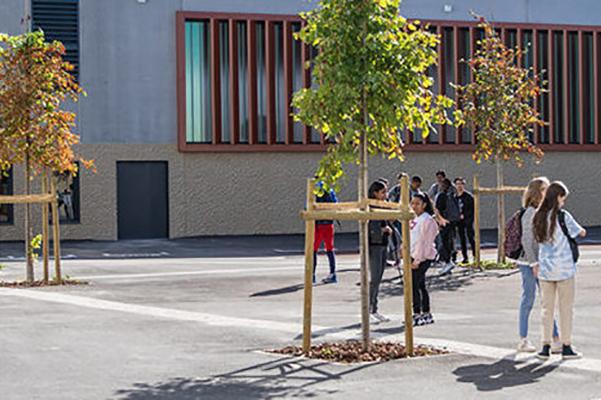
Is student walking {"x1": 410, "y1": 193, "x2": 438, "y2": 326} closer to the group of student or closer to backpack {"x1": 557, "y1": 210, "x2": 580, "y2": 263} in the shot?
the group of student

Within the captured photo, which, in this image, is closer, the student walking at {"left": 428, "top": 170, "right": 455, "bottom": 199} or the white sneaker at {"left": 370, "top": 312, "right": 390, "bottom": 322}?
the white sneaker at {"left": 370, "top": 312, "right": 390, "bottom": 322}

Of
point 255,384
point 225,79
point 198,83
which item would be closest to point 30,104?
point 255,384

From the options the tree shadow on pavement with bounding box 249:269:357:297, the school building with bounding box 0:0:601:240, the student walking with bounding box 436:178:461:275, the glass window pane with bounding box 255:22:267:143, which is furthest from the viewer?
the glass window pane with bounding box 255:22:267:143

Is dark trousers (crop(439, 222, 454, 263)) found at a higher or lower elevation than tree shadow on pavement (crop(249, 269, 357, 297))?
higher

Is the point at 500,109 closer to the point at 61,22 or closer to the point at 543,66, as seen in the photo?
the point at 61,22

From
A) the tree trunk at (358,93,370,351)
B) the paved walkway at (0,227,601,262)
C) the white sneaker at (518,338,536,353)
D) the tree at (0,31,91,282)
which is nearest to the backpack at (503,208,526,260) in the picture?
the white sneaker at (518,338,536,353)

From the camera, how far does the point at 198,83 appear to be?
33781 millimetres

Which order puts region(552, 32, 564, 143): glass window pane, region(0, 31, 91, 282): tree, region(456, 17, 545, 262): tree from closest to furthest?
region(0, 31, 91, 282): tree → region(456, 17, 545, 262): tree → region(552, 32, 564, 143): glass window pane

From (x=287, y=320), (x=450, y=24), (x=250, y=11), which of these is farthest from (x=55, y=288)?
(x=450, y=24)

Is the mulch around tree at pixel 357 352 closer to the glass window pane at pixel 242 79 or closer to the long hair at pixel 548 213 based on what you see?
the long hair at pixel 548 213

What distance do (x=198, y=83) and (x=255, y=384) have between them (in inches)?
997

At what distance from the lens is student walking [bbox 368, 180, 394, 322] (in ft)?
44.0

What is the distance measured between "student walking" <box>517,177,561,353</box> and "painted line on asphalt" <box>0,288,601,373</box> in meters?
0.27

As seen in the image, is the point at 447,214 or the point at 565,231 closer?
the point at 565,231
